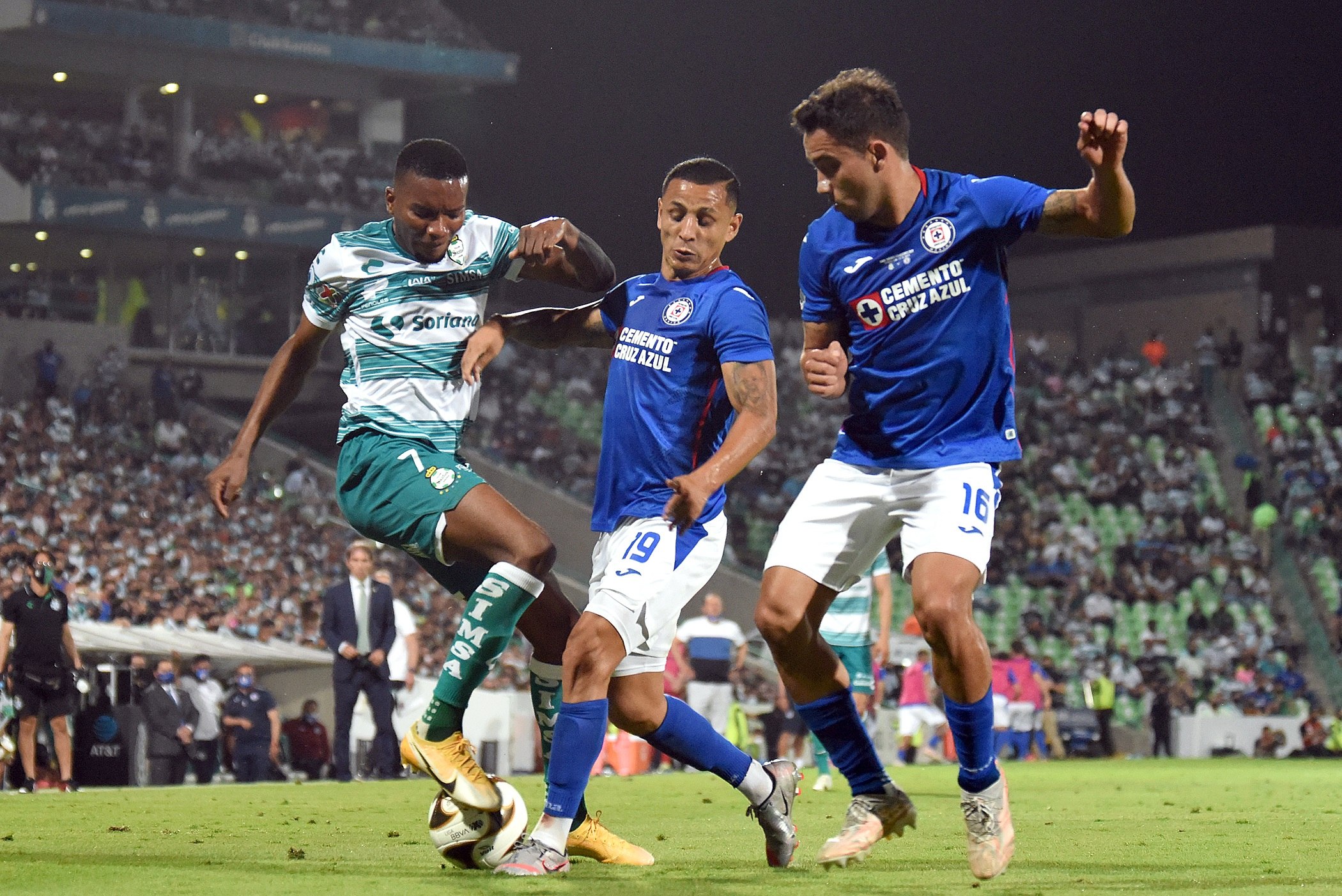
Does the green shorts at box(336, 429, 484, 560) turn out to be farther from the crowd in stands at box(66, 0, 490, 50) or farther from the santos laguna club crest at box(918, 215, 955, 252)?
the crowd in stands at box(66, 0, 490, 50)

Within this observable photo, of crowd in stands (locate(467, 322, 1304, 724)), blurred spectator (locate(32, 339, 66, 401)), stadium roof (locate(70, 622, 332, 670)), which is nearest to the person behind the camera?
stadium roof (locate(70, 622, 332, 670))

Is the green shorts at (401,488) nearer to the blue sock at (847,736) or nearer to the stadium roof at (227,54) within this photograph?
the blue sock at (847,736)

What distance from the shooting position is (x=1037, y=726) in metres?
23.3

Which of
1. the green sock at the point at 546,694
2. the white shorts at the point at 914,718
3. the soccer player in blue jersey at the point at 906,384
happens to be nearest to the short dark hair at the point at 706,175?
the soccer player in blue jersey at the point at 906,384

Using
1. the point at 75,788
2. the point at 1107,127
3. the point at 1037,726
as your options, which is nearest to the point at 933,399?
the point at 1107,127

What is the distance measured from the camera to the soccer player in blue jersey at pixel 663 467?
5.77m

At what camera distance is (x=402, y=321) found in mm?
6438

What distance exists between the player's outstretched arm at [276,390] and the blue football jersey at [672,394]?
4.13 ft

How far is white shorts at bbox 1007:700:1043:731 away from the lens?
74.4 ft

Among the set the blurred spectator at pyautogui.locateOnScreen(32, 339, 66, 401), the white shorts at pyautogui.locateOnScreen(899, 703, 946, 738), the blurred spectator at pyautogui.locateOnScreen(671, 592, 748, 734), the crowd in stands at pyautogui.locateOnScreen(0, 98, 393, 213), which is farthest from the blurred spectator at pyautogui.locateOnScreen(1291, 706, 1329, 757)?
the crowd in stands at pyautogui.locateOnScreen(0, 98, 393, 213)

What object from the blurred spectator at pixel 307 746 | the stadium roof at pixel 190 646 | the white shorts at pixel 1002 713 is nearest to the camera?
the blurred spectator at pixel 307 746

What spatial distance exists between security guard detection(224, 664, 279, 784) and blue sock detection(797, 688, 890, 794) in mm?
10494

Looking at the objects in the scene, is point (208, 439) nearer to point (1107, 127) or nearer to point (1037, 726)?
point (1037, 726)

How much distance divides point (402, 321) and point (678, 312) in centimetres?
108
